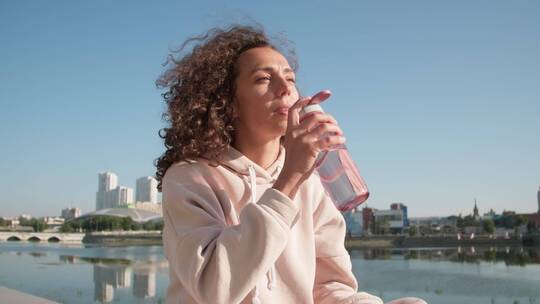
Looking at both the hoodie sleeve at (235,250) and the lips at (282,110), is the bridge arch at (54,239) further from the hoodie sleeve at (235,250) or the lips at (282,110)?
the hoodie sleeve at (235,250)

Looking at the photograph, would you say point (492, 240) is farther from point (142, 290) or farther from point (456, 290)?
point (142, 290)

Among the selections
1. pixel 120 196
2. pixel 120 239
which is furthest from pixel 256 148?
pixel 120 196

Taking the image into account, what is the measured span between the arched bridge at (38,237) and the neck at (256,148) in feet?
173

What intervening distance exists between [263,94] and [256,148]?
14cm

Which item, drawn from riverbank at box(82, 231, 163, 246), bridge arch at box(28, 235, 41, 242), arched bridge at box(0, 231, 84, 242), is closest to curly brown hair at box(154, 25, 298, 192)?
riverbank at box(82, 231, 163, 246)

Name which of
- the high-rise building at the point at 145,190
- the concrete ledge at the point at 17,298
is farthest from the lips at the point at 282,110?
the high-rise building at the point at 145,190

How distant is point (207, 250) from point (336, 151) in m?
0.40

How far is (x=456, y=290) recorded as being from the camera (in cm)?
1219

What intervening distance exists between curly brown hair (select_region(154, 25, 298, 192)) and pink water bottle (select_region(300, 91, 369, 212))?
0.24 metres

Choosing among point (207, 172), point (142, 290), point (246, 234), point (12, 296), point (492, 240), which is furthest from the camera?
point (492, 240)

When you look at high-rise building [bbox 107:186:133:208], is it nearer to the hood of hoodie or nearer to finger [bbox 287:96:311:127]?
the hood of hoodie

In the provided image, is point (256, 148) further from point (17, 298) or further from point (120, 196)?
point (120, 196)

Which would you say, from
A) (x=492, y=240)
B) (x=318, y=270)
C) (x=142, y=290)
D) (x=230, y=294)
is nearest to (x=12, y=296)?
(x=318, y=270)

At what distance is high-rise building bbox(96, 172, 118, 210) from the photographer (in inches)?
4129
